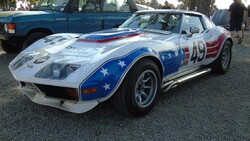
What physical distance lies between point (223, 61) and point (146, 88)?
268 centimetres

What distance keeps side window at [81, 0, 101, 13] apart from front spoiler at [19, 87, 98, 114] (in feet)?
13.2

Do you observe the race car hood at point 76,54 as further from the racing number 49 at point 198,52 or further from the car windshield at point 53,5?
the car windshield at point 53,5

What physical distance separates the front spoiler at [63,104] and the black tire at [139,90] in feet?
1.10

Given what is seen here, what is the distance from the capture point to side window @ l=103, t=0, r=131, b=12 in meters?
7.06

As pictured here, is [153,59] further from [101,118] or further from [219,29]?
[219,29]

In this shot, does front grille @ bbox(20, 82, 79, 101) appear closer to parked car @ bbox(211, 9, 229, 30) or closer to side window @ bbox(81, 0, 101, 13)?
side window @ bbox(81, 0, 101, 13)

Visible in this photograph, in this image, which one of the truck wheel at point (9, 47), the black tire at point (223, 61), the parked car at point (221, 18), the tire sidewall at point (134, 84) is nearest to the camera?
the tire sidewall at point (134, 84)

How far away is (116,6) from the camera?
7270mm

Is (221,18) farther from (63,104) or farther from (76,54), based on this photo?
(63,104)

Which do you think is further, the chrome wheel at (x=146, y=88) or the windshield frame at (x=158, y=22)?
the windshield frame at (x=158, y=22)

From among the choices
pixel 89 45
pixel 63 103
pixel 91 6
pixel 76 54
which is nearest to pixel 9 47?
pixel 91 6

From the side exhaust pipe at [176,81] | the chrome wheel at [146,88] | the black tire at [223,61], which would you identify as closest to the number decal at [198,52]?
the side exhaust pipe at [176,81]

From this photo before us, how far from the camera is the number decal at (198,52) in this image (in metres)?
4.12

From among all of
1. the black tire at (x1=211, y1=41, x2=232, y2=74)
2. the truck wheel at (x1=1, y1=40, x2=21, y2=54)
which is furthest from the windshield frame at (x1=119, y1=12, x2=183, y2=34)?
the truck wheel at (x1=1, y1=40, x2=21, y2=54)
